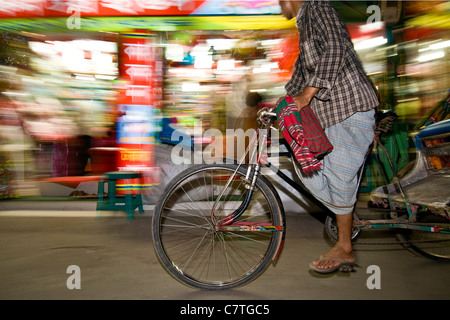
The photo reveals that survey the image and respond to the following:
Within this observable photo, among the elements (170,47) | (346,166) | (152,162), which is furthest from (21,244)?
(170,47)

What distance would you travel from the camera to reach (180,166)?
5.70m

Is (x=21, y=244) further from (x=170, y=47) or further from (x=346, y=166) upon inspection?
(x=170, y=47)

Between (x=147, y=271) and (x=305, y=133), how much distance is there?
1712 mm

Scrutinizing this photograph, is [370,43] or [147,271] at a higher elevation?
[370,43]

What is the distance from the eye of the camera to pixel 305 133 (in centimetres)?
238

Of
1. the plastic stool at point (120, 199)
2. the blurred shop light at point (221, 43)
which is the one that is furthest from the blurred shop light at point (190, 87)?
the plastic stool at point (120, 199)

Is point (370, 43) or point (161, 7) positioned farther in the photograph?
point (370, 43)

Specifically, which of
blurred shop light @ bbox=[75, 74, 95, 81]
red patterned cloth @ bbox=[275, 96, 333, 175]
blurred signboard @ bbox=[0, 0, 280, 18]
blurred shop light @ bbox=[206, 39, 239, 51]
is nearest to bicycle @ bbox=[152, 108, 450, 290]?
red patterned cloth @ bbox=[275, 96, 333, 175]

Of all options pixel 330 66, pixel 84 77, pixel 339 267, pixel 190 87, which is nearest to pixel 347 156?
pixel 330 66

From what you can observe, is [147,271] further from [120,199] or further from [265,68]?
[265,68]

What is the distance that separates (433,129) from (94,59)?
6.07 metres

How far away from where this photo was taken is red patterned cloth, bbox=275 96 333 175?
2363 mm

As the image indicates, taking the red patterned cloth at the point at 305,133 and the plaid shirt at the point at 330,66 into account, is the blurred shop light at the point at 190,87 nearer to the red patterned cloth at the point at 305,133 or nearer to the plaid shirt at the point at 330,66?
the plaid shirt at the point at 330,66

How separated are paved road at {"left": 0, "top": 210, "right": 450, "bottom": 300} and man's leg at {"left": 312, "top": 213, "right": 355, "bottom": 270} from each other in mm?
207
